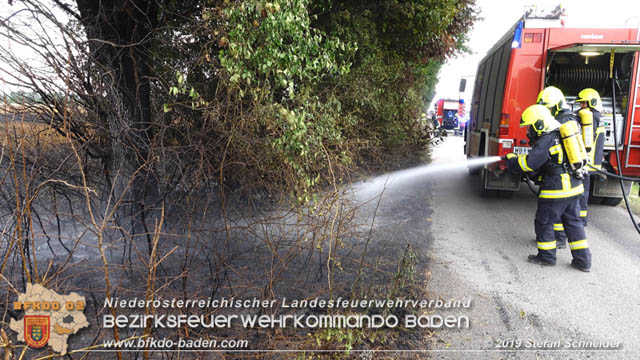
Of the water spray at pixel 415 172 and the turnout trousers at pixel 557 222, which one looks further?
the water spray at pixel 415 172

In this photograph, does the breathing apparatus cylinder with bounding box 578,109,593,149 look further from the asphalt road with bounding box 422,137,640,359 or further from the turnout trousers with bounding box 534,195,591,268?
the asphalt road with bounding box 422,137,640,359

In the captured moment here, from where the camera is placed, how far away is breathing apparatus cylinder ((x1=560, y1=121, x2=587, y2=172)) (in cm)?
445

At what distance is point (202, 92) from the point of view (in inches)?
161

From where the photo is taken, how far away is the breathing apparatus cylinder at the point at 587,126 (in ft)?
17.3

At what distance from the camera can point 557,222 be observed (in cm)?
456

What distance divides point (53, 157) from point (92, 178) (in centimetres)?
68

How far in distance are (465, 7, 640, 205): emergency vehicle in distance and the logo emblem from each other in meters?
6.29

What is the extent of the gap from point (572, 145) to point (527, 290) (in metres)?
1.72

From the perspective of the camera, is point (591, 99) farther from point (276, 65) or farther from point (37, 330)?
point (37, 330)

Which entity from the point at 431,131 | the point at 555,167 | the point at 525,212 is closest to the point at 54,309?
the point at 555,167

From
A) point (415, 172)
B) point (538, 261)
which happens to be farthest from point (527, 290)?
point (415, 172)

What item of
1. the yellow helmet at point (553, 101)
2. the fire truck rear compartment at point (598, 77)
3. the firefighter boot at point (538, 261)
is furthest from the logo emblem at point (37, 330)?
the fire truck rear compartment at point (598, 77)

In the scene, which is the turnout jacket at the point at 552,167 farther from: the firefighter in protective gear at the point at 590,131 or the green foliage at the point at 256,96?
the green foliage at the point at 256,96

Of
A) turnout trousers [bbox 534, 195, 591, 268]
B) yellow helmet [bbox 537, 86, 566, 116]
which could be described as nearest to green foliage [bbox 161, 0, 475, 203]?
turnout trousers [bbox 534, 195, 591, 268]
